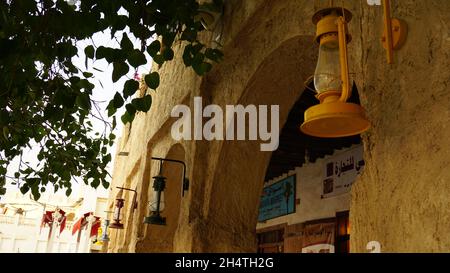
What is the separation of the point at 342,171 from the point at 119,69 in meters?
4.29

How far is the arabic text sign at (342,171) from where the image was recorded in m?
5.62

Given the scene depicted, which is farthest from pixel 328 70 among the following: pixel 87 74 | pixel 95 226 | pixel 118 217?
pixel 95 226

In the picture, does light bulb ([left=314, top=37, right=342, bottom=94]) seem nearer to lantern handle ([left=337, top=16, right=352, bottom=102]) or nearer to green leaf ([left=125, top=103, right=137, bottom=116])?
lantern handle ([left=337, top=16, right=352, bottom=102])

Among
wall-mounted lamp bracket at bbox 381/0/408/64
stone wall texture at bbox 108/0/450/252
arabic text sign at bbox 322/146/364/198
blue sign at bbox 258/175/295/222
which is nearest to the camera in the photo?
stone wall texture at bbox 108/0/450/252

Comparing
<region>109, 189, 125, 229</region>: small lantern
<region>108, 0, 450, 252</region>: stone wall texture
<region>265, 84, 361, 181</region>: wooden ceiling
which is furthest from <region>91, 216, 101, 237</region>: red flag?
<region>108, 0, 450, 252</region>: stone wall texture

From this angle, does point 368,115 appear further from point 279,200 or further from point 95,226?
point 95,226

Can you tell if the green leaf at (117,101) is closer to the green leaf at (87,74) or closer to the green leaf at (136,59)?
the green leaf at (136,59)

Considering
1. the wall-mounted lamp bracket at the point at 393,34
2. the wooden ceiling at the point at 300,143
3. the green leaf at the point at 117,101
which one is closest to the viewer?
the wall-mounted lamp bracket at the point at 393,34

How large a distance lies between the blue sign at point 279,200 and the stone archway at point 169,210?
2.05 m

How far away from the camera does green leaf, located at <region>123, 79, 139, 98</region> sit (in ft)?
7.63

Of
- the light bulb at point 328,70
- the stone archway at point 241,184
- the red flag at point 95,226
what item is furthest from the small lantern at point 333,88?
the red flag at point 95,226

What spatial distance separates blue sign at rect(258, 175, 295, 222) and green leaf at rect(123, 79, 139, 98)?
16.8ft

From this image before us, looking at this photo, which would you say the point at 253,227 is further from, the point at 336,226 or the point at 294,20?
the point at 336,226

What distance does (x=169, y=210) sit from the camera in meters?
5.94
